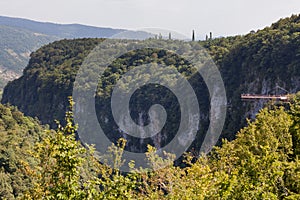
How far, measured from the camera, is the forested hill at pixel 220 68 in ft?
153

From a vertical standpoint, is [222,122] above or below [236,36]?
below

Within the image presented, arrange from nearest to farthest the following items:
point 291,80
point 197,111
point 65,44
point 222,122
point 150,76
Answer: point 291,80
point 222,122
point 197,111
point 150,76
point 65,44

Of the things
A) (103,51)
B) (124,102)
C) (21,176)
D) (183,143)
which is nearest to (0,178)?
(21,176)

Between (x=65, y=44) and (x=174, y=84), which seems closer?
(x=174, y=84)

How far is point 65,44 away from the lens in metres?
112

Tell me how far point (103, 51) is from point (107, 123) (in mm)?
17145

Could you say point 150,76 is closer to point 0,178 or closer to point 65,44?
point 65,44

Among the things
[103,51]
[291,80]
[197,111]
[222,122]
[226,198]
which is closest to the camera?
[226,198]

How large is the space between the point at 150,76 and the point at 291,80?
133 feet

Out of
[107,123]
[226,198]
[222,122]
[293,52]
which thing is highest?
[293,52]

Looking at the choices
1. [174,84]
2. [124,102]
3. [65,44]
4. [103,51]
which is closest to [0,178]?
[174,84]

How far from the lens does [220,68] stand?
6028 centimetres

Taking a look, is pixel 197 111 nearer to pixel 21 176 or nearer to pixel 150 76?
pixel 150 76

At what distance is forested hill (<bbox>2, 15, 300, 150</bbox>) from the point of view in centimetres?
4672
